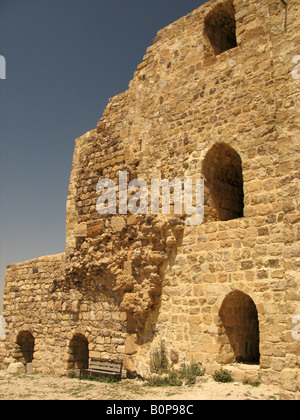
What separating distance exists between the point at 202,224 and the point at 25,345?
6649 millimetres

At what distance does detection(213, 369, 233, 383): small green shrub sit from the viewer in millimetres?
5879

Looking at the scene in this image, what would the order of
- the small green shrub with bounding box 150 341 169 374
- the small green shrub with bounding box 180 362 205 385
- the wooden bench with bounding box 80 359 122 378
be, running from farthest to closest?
the wooden bench with bounding box 80 359 122 378 → the small green shrub with bounding box 150 341 169 374 → the small green shrub with bounding box 180 362 205 385

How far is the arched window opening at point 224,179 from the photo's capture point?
23.5 feet

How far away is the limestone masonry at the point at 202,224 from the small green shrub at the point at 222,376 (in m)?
0.14

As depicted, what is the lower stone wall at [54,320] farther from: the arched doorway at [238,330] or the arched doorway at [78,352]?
the arched doorway at [238,330]

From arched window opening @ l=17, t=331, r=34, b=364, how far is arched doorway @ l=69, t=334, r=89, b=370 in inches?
79.5

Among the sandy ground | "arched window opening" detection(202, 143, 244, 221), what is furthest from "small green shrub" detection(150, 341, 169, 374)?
"arched window opening" detection(202, 143, 244, 221)

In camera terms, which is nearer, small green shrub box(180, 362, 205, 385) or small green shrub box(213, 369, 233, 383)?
small green shrub box(213, 369, 233, 383)

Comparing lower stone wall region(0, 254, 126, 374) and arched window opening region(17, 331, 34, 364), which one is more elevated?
lower stone wall region(0, 254, 126, 374)

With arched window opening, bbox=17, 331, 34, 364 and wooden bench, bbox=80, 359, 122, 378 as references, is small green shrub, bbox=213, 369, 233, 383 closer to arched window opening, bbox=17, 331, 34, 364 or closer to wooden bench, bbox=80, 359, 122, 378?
wooden bench, bbox=80, 359, 122, 378

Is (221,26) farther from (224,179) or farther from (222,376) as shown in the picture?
(222,376)
